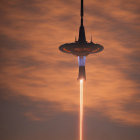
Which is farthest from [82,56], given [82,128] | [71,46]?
[82,128]

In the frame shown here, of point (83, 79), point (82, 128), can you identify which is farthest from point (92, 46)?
point (82, 128)

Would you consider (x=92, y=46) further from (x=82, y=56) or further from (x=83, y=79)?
(x=83, y=79)

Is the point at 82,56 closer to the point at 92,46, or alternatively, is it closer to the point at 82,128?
the point at 92,46

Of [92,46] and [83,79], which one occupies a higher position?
[92,46]

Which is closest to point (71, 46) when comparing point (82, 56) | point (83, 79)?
point (82, 56)

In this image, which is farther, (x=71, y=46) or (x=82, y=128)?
(x=82, y=128)

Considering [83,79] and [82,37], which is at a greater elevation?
[82,37]

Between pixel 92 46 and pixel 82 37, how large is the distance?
0.38 meters

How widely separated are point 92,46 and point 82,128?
13.4 meters

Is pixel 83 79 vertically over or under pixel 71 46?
under

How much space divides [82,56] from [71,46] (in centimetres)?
42

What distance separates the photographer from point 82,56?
7.68 meters

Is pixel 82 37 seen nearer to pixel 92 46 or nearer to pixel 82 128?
pixel 92 46

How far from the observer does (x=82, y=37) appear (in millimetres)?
7402
